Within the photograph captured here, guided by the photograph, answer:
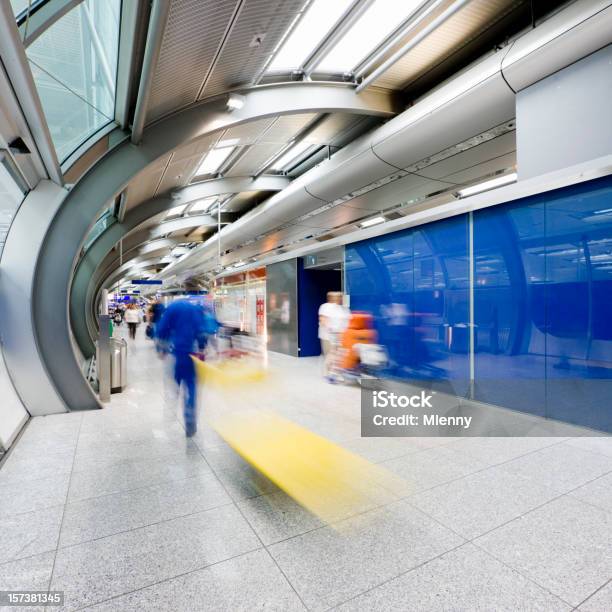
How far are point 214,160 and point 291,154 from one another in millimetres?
1812

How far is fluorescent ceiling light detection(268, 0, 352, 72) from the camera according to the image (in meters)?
4.49

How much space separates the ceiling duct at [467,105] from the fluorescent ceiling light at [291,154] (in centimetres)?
72

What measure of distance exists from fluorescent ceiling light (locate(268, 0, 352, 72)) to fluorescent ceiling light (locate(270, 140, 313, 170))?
9.04 ft

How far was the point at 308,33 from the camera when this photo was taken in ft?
16.3

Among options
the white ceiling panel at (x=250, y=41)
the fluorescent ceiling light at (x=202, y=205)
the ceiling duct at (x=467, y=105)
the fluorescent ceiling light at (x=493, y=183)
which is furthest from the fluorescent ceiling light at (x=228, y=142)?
the fluorescent ceiling light at (x=202, y=205)

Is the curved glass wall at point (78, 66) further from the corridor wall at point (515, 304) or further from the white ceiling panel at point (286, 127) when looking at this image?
the corridor wall at point (515, 304)

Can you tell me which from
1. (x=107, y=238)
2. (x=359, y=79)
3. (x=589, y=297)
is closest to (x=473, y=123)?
(x=359, y=79)

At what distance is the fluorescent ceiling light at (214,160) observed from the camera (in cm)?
873

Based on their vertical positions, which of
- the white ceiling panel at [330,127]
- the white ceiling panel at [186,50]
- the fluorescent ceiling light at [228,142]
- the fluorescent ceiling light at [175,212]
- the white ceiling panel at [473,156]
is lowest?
the white ceiling panel at [473,156]

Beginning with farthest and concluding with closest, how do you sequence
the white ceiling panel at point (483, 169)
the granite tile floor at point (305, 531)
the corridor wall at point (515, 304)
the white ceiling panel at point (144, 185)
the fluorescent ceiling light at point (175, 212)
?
the fluorescent ceiling light at point (175, 212) → the white ceiling panel at point (144, 185) → the white ceiling panel at point (483, 169) → the corridor wall at point (515, 304) → the granite tile floor at point (305, 531)

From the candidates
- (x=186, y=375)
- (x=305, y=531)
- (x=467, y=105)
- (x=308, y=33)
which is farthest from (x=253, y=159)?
(x=305, y=531)

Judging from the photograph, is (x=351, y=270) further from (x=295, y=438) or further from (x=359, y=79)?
(x=295, y=438)

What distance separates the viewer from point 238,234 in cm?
1360

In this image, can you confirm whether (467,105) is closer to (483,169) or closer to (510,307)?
(483,169)
